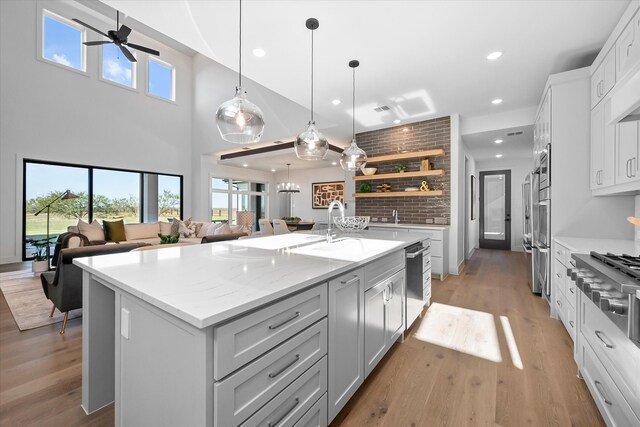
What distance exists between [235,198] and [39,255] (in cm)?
513

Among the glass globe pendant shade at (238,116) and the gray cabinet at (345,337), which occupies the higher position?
the glass globe pendant shade at (238,116)

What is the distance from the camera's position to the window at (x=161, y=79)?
7.86 m

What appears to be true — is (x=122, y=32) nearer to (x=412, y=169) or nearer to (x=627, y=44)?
(x=412, y=169)

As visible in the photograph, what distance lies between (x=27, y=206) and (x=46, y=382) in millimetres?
6125

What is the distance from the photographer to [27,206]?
5.82 m

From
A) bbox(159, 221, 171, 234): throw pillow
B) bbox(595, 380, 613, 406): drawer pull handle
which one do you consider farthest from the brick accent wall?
bbox(159, 221, 171, 234): throw pillow

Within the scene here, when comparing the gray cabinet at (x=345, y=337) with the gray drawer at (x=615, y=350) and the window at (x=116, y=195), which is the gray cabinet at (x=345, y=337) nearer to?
the gray drawer at (x=615, y=350)

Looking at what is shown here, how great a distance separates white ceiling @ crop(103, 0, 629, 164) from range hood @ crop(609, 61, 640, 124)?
1.51 metres

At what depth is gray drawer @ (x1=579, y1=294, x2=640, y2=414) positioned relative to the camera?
3.36ft

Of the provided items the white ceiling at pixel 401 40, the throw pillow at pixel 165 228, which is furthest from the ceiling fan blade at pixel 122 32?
the throw pillow at pixel 165 228

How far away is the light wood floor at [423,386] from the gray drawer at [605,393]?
236mm

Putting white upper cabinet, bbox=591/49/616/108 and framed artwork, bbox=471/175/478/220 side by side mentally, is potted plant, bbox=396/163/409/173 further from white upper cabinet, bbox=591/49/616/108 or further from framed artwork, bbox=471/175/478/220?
framed artwork, bbox=471/175/478/220

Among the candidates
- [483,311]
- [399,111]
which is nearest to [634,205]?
[483,311]

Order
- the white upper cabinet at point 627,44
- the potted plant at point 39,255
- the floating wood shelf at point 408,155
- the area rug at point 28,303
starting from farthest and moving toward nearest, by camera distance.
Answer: the potted plant at point 39,255 → the floating wood shelf at point 408,155 → the area rug at point 28,303 → the white upper cabinet at point 627,44
